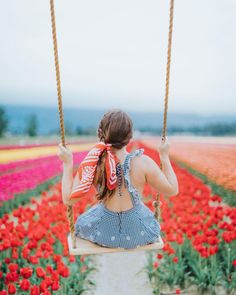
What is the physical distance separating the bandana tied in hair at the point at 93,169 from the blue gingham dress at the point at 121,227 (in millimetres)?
180

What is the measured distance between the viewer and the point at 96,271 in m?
5.25

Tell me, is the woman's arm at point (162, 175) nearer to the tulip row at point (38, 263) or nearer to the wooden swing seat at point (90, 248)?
the wooden swing seat at point (90, 248)

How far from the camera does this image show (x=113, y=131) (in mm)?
2812

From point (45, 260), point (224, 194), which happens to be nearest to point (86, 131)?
point (224, 194)

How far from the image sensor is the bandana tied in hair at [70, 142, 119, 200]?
2.86 m

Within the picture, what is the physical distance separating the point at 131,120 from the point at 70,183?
20.2 inches

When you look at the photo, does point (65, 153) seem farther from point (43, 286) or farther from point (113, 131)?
point (43, 286)

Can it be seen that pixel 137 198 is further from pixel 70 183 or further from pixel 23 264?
pixel 23 264

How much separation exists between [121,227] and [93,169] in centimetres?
42

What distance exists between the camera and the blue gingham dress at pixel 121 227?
9.95ft

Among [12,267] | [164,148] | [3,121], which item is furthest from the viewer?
[3,121]

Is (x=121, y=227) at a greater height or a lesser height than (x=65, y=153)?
lesser

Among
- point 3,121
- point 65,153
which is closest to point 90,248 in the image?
point 65,153

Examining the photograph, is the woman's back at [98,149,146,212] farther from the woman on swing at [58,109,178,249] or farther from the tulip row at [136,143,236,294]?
the tulip row at [136,143,236,294]
